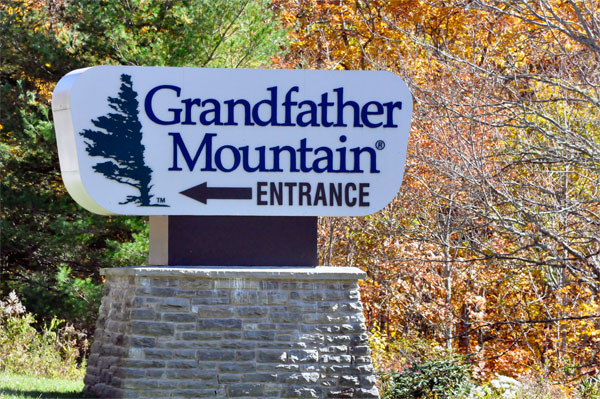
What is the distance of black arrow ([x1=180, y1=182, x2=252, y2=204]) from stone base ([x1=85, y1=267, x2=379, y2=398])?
79 cm

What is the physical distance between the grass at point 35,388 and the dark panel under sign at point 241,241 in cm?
199

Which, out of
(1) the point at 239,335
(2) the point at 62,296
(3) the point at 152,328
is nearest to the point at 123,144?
(3) the point at 152,328

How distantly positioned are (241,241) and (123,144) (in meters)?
1.69

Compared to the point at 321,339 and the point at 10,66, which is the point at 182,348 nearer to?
the point at 321,339

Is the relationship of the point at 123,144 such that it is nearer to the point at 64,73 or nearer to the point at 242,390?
the point at 242,390

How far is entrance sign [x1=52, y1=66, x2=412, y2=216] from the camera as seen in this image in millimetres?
10164

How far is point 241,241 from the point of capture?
34.7 ft

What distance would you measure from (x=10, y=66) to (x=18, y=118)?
1.53 m

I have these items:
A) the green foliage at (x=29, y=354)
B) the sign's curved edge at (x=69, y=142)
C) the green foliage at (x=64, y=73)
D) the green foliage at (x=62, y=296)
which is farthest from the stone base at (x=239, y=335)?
the green foliage at (x=62, y=296)

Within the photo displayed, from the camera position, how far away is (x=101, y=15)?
16.7 m

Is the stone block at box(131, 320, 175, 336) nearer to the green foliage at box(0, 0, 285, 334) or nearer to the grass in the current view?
the grass

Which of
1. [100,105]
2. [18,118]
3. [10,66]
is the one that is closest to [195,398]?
[100,105]

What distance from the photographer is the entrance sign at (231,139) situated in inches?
400

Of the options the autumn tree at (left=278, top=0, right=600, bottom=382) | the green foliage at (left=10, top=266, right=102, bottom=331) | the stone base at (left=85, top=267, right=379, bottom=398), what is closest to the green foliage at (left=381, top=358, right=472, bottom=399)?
the stone base at (left=85, top=267, right=379, bottom=398)
